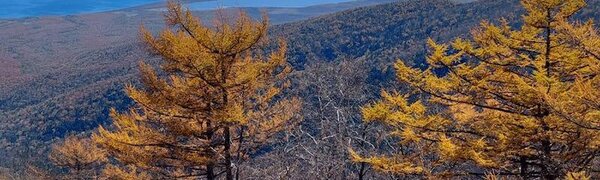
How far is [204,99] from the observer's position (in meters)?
13.2

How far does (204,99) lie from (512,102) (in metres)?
6.04

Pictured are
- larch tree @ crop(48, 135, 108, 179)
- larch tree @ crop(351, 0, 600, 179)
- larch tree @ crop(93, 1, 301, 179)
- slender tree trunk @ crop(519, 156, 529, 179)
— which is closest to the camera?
larch tree @ crop(351, 0, 600, 179)

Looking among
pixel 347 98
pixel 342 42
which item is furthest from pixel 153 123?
pixel 342 42

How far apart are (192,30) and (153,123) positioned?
302 cm

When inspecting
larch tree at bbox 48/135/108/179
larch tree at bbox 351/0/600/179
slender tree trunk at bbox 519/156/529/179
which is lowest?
larch tree at bbox 48/135/108/179

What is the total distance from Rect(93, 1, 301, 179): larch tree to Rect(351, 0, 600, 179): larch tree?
340 centimetres

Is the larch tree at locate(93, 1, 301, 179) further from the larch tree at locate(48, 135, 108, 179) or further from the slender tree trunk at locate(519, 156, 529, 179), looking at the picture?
the larch tree at locate(48, 135, 108, 179)

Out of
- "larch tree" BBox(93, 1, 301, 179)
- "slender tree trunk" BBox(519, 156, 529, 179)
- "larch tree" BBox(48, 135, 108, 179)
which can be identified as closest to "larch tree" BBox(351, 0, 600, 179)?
"slender tree trunk" BBox(519, 156, 529, 179)

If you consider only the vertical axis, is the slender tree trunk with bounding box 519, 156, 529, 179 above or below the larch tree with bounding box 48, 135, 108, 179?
above

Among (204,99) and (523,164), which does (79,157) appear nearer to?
(204,99)

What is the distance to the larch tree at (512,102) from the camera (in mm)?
8844

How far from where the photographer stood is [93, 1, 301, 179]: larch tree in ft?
41.5

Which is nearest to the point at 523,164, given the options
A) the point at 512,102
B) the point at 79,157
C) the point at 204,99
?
the point at 512,102

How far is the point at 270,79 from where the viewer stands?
13805mm
